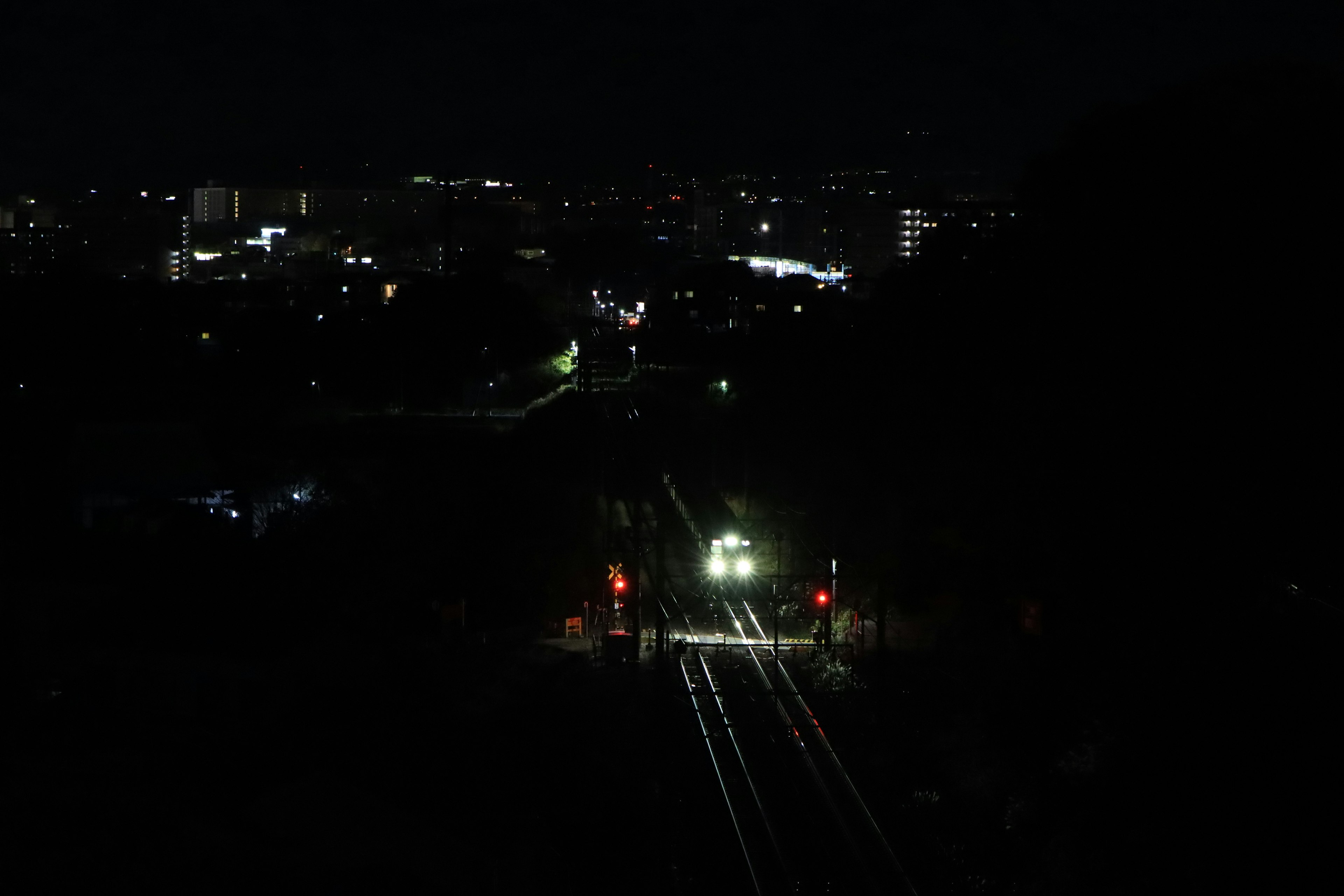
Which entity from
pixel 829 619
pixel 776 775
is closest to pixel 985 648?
pixel 829 619

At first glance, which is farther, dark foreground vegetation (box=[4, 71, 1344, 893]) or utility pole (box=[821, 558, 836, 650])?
utility pole (box=[821, 558, 836, 650])

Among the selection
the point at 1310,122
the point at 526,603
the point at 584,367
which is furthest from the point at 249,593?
the point at 1310,122

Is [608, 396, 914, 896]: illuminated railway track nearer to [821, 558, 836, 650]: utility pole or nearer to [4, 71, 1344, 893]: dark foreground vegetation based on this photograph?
[4, 71, 1344, 893]: dark foreground vegetation

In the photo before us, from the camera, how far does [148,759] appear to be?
179 inches

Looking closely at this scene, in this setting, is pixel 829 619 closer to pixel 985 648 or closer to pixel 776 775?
pixel 985 648

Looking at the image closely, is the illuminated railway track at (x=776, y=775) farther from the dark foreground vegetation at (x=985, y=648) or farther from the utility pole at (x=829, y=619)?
the utility pole at (x=829, y=619)

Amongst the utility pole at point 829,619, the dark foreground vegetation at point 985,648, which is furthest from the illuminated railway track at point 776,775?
the utility pole at point 829,619

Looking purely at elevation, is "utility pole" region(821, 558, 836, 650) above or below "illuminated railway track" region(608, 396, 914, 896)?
above

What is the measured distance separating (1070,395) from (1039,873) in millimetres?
1504

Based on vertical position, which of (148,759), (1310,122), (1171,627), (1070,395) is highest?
(1310,122)

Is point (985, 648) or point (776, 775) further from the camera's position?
point (985, 648)

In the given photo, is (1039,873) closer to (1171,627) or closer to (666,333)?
(1171,627)

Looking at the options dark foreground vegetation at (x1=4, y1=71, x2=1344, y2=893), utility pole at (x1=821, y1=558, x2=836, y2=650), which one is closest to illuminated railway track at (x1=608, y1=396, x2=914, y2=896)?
dark foreground vegetation at (x1=4, y1=71, x2=1344, y2=893)

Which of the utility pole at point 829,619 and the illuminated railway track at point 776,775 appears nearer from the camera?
the illuminated railway track at point 776,775
